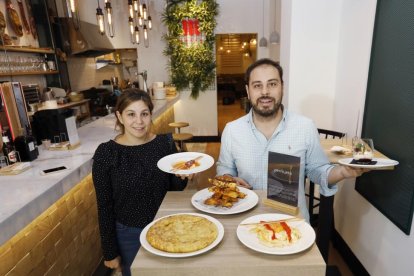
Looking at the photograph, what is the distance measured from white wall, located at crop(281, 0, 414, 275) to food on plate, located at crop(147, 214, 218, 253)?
1.71 meters

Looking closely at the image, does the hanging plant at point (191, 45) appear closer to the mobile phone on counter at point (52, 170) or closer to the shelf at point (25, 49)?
the shelf at point (25, 49)

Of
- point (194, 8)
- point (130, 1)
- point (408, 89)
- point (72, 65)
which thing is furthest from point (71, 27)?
point (408, 89)

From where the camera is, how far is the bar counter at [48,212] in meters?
1.51

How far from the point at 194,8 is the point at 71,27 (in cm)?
282

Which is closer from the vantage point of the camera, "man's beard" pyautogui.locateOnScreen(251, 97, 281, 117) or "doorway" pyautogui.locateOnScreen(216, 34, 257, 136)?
"man's beard" pyautogui.locateOnScreen(251, 97, 281, 117)

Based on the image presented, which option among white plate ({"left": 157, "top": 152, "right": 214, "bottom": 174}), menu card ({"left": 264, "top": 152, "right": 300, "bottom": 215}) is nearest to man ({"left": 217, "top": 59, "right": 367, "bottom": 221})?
white plate ({"left": 157, "top": 152, "right": 214, "bottom": 174})

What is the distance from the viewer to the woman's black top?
5.41 feet

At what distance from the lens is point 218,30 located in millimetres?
6980

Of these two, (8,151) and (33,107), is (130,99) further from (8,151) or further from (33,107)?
(33,107)

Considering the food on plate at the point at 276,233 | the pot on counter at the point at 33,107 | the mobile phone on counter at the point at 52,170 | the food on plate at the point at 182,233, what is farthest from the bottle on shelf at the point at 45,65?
the food on plate at the point at 276,233

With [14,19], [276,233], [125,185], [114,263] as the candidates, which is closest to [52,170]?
[125,185]

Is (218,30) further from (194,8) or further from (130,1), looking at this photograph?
(130,1)

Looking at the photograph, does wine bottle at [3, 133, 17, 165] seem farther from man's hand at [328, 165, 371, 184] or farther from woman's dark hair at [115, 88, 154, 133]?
man's hand at [328, 165, 371, 184]

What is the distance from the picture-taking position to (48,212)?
A: 1.94 meters
